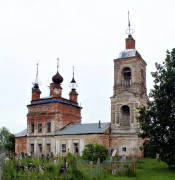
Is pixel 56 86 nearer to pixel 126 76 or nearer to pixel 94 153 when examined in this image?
pixel 126 76

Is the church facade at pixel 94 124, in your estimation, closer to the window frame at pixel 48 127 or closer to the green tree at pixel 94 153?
the window frame at pixel 48 127

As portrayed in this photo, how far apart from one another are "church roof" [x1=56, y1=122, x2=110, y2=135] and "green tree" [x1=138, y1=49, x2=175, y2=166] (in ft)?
37.0

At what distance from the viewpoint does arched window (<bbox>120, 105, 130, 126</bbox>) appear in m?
35.9

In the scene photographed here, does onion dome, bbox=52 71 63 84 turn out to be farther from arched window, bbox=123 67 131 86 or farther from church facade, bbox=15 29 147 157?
arched window, bbox=123 67 131 86

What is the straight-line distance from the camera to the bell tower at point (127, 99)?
114 feet

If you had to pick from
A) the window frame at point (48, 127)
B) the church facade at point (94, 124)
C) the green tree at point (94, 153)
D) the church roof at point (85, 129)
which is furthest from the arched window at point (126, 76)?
the window frame at point (48, 127)

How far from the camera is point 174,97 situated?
80.3ft

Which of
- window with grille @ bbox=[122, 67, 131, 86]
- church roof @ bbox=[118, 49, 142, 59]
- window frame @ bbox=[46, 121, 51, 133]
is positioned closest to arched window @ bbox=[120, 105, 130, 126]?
window with grille @ bbox=[122, 67, 131, 86]

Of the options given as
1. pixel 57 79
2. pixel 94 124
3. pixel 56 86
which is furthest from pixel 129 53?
pixel 56 86

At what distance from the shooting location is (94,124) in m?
39.2

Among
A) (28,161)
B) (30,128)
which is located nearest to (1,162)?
(28,161)

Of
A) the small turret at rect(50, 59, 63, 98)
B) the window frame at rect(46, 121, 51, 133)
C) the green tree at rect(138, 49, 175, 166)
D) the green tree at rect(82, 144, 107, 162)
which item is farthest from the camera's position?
the small turret at rect(50, 59, 63, 98)

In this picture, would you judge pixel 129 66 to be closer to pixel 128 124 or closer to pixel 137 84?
pixel 137 84

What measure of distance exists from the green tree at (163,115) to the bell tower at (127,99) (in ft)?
31.0
